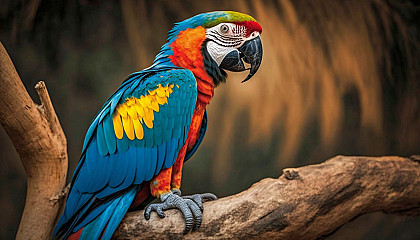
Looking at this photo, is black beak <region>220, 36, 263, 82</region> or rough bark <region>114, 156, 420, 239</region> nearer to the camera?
rough bark <region>114, 156, 420, 239</region>

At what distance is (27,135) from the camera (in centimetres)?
122

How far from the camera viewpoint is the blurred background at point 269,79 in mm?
1940

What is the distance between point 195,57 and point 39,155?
616mm

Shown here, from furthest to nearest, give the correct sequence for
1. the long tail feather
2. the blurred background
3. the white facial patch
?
the blurred background → the white facial patch → the long tail feather

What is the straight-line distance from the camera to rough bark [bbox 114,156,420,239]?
3.96 ft

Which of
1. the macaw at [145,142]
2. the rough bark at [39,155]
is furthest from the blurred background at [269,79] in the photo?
the macaw at [145,142]

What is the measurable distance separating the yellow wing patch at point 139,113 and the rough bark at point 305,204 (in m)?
0.27

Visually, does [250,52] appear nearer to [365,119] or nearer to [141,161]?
[141,161]

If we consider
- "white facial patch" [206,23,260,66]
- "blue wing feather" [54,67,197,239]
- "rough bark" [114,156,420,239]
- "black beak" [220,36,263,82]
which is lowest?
"rough bark" [114,156,420,239]

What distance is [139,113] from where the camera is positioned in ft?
4.02

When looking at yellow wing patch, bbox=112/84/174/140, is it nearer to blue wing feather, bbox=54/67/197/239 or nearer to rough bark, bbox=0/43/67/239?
blue wing feather, bbox=54/67/197/239

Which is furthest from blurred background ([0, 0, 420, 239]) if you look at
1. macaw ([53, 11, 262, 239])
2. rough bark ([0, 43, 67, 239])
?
macaw ([53, 11, 262, 239])

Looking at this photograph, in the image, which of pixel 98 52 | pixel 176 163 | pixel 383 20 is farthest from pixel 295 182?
pixel 383 20

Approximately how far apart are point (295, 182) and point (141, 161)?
54cm
